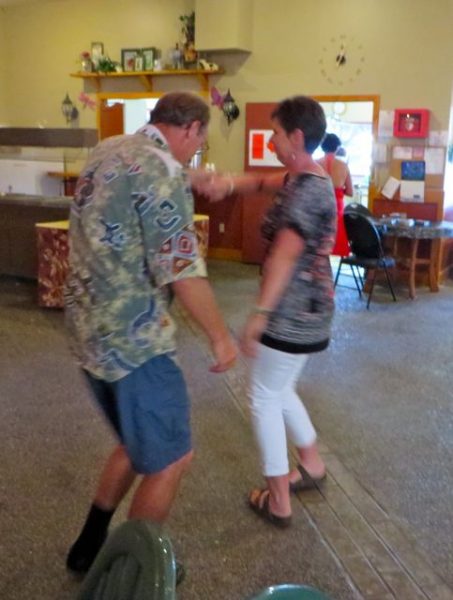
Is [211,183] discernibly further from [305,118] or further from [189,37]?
[189,37]

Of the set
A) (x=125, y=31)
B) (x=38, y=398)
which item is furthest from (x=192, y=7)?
(x=38, y=398)

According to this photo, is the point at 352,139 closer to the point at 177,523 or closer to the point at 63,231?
the point at 63,231

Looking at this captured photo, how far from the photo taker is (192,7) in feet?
25.1

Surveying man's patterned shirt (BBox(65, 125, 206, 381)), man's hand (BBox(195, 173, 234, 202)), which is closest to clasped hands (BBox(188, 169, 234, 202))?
man's hand (BBox(195, 173, 234, 202))

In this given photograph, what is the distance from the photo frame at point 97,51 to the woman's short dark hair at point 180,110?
283 inches

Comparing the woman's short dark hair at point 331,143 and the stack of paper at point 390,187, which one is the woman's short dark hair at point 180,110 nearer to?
the woman's short dark hair at point 331,143

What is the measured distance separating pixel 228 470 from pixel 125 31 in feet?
22.4

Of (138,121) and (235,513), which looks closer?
(235,513)

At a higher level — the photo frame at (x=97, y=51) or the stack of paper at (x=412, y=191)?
the photo frame at (x=97, y=51)

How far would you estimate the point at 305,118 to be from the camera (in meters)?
2.05

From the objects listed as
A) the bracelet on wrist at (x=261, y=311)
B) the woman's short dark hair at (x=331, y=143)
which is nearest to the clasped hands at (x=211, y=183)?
the bracelet on wrist at (x=261, y=311)

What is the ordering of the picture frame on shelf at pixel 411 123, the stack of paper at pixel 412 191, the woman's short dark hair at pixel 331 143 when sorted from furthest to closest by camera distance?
the stack of paper at pixel 412 191 < the picture frame on shelf at pixel 411 123 < the woman's short dark hair at pixel 331 143

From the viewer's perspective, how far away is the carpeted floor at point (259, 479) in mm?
2117

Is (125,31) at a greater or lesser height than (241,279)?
greater
